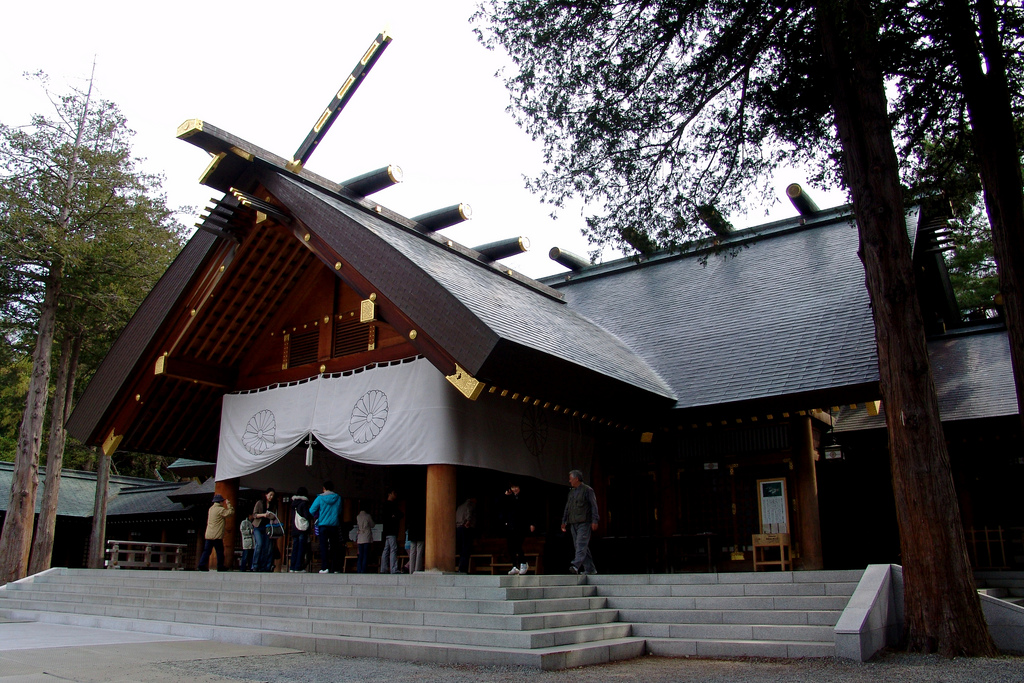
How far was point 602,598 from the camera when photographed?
853 cm

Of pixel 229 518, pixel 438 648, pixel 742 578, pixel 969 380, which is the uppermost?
pixel 969 380

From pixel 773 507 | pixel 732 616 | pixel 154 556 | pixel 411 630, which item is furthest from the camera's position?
pixel 154 556

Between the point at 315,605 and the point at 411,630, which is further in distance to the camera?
the point at 315,605

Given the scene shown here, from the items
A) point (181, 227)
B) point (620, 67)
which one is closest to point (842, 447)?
point (620, 67)

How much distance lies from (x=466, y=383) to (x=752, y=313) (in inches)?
255

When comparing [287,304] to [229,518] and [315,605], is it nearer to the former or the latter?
[229,518]

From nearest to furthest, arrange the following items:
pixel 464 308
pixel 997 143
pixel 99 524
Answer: pixel 997 143
pixel 464 308
pixel 99 524

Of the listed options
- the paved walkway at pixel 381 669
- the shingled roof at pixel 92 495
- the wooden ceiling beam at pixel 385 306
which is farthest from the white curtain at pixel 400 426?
the shingled roof at pixel 92 495

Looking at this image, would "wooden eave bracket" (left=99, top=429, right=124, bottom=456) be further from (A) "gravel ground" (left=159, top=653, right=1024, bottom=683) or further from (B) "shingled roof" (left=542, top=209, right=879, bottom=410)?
(B) "shingled roof" (left=542, top=209, right=879, bottom=410)

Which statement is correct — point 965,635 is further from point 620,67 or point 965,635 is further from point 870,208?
point 620,67

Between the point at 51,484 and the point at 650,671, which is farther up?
the point at 51,484

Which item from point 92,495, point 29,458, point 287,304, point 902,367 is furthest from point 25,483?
point 902,367

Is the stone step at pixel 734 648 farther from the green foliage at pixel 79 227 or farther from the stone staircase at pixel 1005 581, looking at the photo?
the green foliage at pixel 79 227

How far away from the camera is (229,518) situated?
12.9 m
